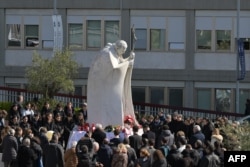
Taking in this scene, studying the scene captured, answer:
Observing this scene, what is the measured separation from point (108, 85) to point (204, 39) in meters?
21.4

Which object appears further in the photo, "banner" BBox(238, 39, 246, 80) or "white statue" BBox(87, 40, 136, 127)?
"banner" BBox(238, 39, 246, 80)

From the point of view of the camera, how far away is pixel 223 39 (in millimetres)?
59156

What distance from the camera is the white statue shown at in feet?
124

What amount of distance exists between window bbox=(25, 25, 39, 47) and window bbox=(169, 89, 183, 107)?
24.2 ft

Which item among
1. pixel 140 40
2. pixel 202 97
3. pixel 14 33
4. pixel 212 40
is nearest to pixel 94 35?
pixel 140 40

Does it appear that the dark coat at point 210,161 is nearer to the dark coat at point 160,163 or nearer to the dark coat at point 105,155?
the dark coat at point 160,163

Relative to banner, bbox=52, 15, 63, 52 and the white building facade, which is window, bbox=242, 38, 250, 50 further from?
banner, bbox=52, 15, 63, 52

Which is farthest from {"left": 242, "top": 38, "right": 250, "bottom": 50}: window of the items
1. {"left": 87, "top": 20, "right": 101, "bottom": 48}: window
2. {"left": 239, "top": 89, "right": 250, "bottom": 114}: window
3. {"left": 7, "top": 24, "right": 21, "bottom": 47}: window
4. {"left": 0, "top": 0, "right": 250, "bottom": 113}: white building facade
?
{"left": 7, "top": 24, "right": 21, "bottom": 47}: window

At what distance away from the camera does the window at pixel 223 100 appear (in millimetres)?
58375

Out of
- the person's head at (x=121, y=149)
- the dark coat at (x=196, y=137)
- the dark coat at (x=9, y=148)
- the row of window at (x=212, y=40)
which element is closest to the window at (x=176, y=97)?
the row of window at (x=212, y=40)

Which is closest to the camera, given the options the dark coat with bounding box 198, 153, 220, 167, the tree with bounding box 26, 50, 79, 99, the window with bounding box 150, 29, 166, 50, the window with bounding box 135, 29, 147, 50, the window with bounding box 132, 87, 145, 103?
the dark coat with bounding box 198, 153, 220, 167

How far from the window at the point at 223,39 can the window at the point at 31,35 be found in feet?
30.0

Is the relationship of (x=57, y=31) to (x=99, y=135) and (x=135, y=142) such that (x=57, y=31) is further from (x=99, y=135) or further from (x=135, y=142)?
(x=135, y=142)

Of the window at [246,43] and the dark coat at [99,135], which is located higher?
the window at [246,43]
